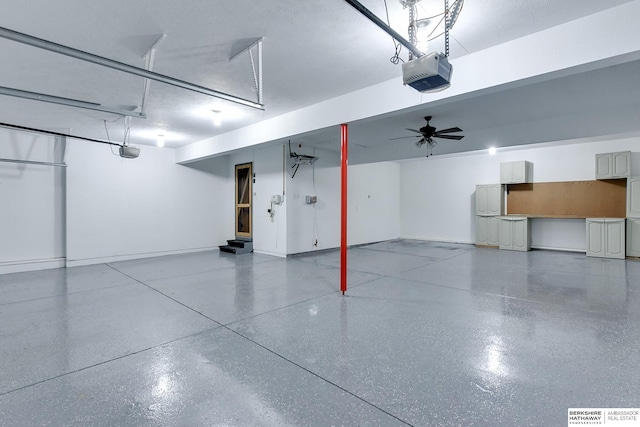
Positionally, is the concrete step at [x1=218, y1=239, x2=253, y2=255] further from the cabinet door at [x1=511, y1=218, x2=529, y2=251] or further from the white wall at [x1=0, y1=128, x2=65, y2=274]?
the cabinet door at [x1=511, y1=218, x2=529, y2=251]

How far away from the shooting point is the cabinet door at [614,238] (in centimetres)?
718

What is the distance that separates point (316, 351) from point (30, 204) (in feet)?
23.5

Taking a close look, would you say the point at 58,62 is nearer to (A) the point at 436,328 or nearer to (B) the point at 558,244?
(A) the point at 436,328

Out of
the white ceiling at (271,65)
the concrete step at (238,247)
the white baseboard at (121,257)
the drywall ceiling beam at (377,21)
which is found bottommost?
the white baseboard at (121,257)

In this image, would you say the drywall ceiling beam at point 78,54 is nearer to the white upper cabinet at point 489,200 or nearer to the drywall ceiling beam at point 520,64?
the drywall ceiling beam at point 520,64

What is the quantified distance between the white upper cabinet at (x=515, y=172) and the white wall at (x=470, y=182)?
0.31 m

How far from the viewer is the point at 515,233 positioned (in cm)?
873

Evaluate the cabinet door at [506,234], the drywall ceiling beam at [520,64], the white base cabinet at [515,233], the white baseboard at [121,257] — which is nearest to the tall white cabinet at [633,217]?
the white base cabinet at [515,233]

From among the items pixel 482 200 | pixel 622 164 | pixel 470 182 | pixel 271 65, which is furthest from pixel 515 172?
pixel 271 65

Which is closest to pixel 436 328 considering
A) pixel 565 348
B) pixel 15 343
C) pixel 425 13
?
pixel 565 348

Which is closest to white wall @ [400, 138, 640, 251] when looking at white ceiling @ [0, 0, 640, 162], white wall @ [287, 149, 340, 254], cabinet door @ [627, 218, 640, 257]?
cabinet door @ [627, 218, 640, 257]
